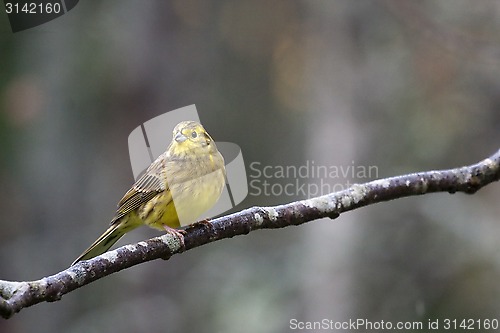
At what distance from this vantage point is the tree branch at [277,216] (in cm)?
263

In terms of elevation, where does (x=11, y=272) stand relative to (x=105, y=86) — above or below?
below

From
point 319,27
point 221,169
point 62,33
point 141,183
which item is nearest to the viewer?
point 221,169

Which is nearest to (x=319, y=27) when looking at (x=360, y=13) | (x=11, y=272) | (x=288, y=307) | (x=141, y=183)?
(x=360, y=13)

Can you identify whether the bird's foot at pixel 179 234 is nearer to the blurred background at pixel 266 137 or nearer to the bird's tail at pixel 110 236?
the bird's tail at pixel 110 236

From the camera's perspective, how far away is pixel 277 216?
10.3 feet

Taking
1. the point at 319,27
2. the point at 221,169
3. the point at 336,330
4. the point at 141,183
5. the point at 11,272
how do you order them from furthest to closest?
the point at 319,27 < the point at 11,272 < the point at 336,330 < the point at 141,183 < the point at 221,169

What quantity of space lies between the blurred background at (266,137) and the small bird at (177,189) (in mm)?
3974

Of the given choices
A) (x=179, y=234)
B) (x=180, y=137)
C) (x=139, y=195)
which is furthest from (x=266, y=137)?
(x=179, y=234)

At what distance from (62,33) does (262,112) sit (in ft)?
9.44

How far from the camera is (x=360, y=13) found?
9.63m

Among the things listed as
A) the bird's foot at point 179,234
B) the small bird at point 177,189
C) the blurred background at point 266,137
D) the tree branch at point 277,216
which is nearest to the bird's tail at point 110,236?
the small bird at point 177,189

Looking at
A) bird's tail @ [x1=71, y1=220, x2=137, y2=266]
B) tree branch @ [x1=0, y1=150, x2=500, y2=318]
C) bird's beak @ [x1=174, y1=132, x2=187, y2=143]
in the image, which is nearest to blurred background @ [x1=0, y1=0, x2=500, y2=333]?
bird's tail @ [x1=71, y1=220, x2=137, y2=266]

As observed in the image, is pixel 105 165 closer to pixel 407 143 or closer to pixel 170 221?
pixel 407 143

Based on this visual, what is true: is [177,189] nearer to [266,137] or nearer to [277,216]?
[277,216]
